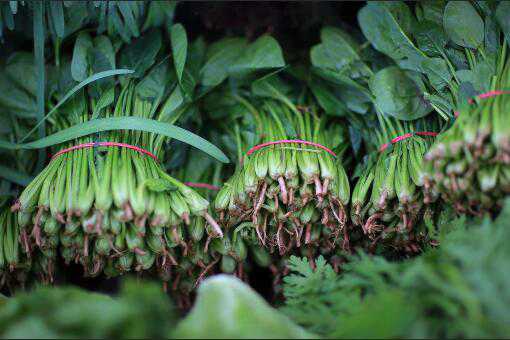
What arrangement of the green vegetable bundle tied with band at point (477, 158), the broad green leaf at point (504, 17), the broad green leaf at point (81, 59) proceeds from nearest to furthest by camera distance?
the green vegetable bundle tied with band at point (477, 158), the broad green leaf at point (504, 17), the broad green leaf at point (81, 59)

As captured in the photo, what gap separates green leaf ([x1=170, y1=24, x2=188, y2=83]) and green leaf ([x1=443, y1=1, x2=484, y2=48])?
687 mm

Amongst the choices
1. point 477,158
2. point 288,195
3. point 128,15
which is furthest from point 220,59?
point 477,158

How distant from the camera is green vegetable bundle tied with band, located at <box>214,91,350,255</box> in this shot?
1.23 metres

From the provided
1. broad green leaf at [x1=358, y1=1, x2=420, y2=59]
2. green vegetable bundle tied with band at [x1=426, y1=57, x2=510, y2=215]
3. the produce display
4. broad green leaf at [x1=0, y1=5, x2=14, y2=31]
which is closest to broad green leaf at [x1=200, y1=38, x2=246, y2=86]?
the produce display

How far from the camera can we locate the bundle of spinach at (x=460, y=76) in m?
0.98

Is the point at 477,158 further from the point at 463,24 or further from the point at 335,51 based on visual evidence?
the point at 335,51

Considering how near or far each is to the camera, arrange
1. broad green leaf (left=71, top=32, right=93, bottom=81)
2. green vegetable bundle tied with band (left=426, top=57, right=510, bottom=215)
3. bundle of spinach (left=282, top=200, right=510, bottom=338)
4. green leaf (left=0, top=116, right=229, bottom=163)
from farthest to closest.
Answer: broad green leaf (left=71, top=32, right=93, bottom=81)
green leaf (left=0, top=116, right=229, bottom=163)
green vegetable bundle tied with band (left=426, top=57, right=510, bottom=215)
bundle of spinach (left=282, top=200, right=510, bottom=338)

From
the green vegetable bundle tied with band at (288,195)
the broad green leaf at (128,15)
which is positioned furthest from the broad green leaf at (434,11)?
the broad green leaf at (128,15)

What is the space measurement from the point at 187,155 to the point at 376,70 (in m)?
0.61

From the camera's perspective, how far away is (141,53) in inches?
56.9

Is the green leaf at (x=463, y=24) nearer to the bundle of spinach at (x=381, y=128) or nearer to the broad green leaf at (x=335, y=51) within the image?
the bundle of spinach at (x=381, y=128)

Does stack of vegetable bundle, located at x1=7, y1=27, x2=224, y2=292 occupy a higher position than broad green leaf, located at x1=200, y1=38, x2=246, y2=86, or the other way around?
broad green leaf, located at x1=200, y1=38, x2=246, y2=86

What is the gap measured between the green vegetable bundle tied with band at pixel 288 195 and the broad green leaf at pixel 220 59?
314 mm

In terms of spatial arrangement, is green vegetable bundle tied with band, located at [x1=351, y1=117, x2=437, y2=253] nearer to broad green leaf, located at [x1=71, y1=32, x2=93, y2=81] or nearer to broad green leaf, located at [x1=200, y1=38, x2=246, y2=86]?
broad green leaf, located at [x1=200, y1=38, x2=246, y2=86]
